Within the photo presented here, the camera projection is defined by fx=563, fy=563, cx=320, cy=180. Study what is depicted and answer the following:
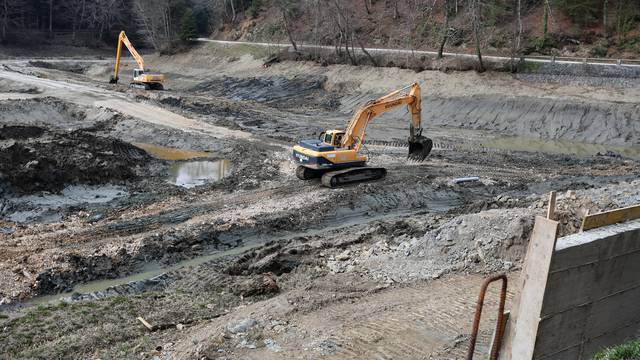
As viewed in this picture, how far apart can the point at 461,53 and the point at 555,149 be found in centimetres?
1494

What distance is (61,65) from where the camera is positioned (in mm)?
58719

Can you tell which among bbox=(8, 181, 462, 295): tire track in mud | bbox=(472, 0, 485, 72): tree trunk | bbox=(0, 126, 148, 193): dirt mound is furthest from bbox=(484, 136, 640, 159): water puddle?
bbox=(0, 126, 148, 193): dirt mound

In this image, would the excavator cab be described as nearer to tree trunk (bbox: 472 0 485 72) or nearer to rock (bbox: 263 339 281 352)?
rock (bbox: 263 339 281 352)

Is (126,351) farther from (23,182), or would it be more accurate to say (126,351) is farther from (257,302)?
(23,182)

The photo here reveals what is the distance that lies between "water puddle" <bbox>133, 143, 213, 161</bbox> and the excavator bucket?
29.5 ft

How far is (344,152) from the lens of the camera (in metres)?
19.5

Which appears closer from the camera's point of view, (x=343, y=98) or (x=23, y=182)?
(x=23, y=182)

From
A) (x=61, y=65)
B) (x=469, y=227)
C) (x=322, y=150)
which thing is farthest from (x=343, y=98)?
(x=61, y=65)

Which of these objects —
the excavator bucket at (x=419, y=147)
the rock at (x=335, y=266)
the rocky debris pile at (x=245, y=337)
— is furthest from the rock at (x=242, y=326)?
the excavator bucket at (x=419, y=147)

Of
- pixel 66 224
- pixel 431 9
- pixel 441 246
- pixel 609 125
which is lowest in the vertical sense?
pixel 66 224

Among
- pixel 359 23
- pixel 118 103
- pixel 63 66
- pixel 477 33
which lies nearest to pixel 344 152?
pixel 118 103

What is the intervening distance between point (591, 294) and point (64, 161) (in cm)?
1768

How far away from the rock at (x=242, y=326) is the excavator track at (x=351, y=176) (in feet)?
32.8

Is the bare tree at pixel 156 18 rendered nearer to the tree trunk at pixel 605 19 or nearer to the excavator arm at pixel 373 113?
the tree trunk at pixel 605 19
